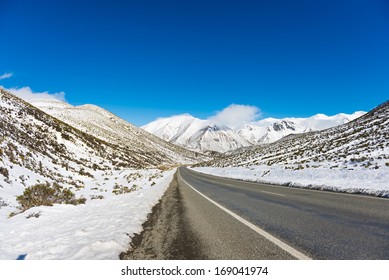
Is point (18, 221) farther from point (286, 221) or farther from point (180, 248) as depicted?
point (286, 221)

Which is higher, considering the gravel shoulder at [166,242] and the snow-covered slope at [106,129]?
the snow-covered slope at [106,129]

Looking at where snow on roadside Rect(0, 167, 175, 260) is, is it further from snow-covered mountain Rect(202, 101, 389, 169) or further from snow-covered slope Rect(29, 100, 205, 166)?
snow-covered slope Rect(29, 100, 205, 166)

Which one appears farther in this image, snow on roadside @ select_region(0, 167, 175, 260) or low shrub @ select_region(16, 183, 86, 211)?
low shrub @ select_region(16, 183, 86, 211)

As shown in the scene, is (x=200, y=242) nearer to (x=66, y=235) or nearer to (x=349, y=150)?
(x=66, y=235)

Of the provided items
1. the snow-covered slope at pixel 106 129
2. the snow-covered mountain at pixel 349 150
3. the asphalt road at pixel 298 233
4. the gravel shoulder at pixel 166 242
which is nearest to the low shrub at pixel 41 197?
the gravel shoulder at pixel 166 242

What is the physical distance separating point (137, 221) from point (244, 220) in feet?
9.48

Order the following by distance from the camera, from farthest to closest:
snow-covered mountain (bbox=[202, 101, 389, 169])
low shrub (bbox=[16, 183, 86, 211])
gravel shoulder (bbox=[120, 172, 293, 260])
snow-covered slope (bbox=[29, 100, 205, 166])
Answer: snow-covered slope (bbox=[29, 100, 205, 166])
snow-covered mountain (bbox=[202, 101, 389, 169])
low shrub (bbox=[16, 183, 86, 211])
gravel shoulder (bbox=[120, 172, 293, 260])

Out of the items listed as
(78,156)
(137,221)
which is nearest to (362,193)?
(137,221)

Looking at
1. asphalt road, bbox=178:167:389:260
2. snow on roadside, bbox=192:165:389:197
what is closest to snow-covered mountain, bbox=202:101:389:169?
snow on roadside, bbox=192:165:389:197

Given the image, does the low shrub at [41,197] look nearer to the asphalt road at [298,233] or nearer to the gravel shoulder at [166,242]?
the gravel shoulder at [166,242]

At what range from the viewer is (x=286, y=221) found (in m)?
6.27

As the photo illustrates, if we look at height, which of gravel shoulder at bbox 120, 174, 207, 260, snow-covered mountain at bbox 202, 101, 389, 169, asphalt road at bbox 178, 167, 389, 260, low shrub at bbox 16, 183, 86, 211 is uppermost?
snow-covered mountain at bbox 202, 101, 389, 169

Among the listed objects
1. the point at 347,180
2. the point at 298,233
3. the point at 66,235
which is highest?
the point at 347,180

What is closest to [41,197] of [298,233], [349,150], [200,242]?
[200,242]
